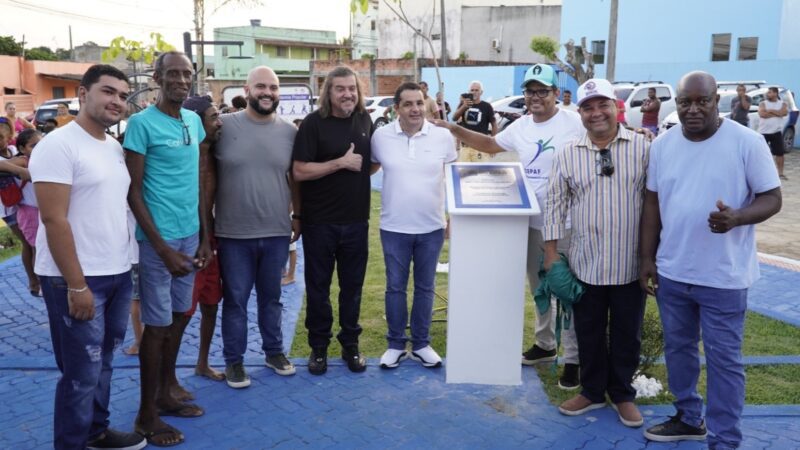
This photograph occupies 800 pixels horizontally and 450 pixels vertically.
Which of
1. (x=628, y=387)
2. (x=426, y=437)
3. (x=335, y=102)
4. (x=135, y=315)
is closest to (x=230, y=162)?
(x=335, y=102)

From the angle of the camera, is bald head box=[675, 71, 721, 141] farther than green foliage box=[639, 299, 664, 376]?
No

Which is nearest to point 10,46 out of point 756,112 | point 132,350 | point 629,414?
point 756,112

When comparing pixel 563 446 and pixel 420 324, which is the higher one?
pixel 420 324

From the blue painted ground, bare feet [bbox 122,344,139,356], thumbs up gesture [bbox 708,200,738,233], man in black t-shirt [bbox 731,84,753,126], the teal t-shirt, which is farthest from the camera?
man in black t-shirt [bbox 731,84,753,126]

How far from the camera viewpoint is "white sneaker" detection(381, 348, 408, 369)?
483 cm

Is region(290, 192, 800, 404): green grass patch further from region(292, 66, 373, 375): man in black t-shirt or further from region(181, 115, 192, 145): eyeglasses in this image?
region(181, 115, 192, 145): eyeglasses

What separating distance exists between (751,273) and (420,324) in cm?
229

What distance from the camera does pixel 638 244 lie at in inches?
150

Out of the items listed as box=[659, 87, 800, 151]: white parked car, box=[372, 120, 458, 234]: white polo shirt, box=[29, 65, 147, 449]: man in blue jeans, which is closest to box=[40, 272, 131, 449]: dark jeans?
box=[29, 65, 147, 449]: man in blue jeans

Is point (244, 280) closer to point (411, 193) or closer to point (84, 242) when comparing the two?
point (411, 193)

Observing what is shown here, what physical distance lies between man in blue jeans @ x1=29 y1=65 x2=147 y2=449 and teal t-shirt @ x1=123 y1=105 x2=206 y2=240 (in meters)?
0.20

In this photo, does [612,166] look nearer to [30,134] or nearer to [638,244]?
[638,244]

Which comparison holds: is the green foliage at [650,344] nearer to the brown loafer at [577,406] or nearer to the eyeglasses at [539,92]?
the brown loafer at [577,406]

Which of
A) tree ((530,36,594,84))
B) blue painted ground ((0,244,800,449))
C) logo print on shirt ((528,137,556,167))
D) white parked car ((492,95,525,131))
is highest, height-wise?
tree ((530,36,594,84))
